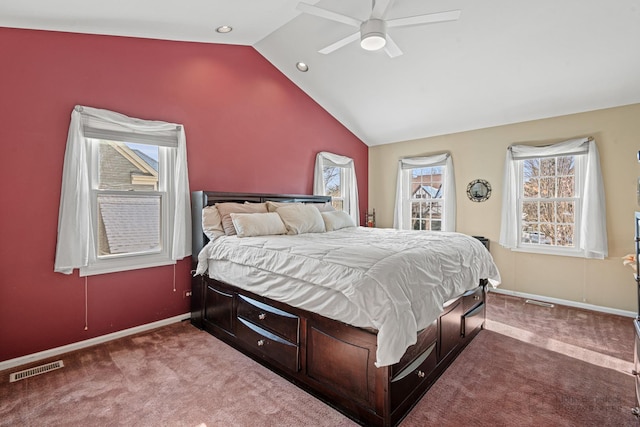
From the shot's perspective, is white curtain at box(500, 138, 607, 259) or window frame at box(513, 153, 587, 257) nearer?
white curtain at box(500, 138, 607, 259)

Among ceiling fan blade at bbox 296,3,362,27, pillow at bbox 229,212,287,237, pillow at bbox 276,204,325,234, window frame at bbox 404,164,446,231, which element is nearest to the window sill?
pillow at bbox 229,212,287,237

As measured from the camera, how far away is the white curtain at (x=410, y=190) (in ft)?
16.3

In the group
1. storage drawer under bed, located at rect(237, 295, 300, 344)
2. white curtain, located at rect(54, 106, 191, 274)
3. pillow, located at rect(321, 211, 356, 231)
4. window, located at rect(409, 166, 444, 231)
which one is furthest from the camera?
window, located at rect(409, 166, 444, 231)

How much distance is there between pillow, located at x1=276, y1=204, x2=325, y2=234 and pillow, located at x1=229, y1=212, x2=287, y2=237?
0.12 m

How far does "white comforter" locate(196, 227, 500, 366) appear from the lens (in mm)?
1699

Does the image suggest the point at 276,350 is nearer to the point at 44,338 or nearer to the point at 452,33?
the point at 44,338

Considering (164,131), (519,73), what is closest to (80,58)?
(164,131)

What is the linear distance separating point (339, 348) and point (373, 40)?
238 cm

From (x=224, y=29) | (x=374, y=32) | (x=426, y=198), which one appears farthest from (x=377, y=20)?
(x=426, y=198)

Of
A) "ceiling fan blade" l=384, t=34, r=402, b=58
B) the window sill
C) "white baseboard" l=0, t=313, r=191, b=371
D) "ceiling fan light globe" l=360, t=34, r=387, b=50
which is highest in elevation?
"ceiling fan blade" l=384, t=34, r=402, b=58

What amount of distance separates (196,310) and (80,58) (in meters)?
2.62

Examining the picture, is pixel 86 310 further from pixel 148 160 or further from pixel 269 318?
pixel 269 318

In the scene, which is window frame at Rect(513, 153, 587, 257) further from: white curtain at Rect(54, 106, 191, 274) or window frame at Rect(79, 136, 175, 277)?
white curtain at Rect(54, 106, 191, 274)

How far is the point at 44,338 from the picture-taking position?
2609 millimetres
